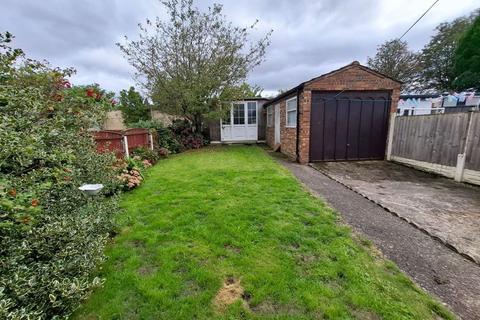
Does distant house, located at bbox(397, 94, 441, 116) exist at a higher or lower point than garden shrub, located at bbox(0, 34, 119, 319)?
higher

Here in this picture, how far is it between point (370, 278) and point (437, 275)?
74 centimetres

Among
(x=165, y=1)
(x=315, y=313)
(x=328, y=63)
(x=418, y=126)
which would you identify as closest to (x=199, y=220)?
(x=315, y=313)

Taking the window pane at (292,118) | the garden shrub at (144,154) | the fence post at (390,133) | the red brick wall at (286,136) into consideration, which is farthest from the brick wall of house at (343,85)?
the garden shrub at (144,154)

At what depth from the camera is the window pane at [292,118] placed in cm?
804

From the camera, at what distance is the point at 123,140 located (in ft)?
22.1

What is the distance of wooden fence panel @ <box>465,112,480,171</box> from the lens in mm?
4887

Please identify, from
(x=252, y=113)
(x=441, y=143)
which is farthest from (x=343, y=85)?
(x=252, y=113)

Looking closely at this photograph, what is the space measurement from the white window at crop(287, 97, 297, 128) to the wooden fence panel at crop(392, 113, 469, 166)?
131 inches

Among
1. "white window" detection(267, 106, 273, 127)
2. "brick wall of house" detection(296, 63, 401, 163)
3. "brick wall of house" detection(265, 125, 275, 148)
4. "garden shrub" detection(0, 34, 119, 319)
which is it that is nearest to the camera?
"garden shrub" detection(0, 34, 119, 319)

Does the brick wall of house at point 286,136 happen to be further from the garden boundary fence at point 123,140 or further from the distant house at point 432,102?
the distant house at point 432,102

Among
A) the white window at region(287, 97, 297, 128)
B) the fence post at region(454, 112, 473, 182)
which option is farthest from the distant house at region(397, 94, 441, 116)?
the fence post at region(454, 112, 473, 182)

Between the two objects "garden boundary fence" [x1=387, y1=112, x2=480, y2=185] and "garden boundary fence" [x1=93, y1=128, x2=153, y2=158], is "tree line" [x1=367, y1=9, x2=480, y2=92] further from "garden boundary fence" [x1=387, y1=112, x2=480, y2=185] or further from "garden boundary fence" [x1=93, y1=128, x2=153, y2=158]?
"garden boundary fence" [x1=93, y1=128, x2=153, y2=158]

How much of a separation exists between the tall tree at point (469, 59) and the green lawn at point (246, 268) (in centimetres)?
2639

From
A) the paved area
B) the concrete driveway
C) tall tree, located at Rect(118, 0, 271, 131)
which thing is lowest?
the paved area
